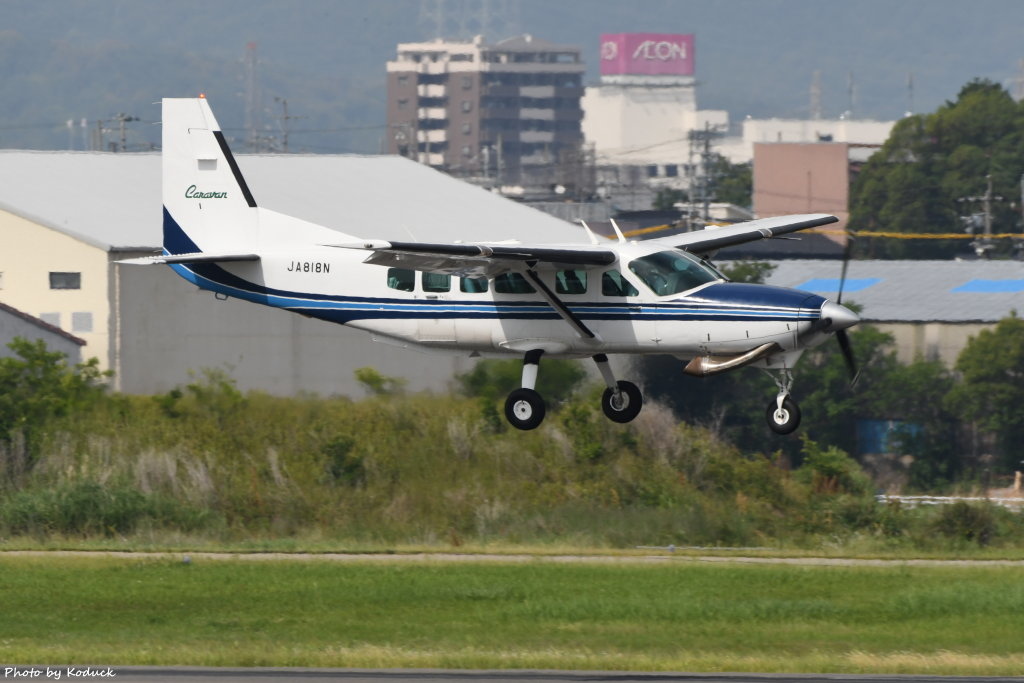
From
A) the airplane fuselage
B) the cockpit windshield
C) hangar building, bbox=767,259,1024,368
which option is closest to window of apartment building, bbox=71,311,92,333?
the airplane fuselage

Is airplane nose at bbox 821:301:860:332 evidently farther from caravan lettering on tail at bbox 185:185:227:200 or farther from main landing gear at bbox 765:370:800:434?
caravan lettering on tail at bbox 185:185:227:200

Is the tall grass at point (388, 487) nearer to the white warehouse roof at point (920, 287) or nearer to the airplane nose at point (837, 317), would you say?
the white warehouse roof at point (920, 287)

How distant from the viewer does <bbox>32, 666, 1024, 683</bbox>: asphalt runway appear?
27.6 metres

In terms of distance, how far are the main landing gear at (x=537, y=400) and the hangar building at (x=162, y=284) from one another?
87.6 ft

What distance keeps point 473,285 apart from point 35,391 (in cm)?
3089

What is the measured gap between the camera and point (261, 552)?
5119 centimetres

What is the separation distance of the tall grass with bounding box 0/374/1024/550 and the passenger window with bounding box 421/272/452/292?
23121 millimetres

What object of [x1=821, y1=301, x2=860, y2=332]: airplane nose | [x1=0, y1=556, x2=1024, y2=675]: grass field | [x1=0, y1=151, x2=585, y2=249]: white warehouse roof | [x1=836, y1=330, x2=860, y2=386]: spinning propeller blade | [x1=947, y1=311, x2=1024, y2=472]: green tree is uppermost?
[x1=0, y1=151, x2=585, y2=249]: white warehouse roof

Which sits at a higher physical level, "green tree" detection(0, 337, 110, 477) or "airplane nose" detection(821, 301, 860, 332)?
"airplane nose" detection(821, 301, 860, 332)

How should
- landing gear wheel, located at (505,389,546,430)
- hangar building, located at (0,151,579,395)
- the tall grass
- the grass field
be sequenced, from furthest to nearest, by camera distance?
hangar building, located at (0,151,579,395)
the tall grass
the grass field
landing gear wheel, located at (505,389,546,430)

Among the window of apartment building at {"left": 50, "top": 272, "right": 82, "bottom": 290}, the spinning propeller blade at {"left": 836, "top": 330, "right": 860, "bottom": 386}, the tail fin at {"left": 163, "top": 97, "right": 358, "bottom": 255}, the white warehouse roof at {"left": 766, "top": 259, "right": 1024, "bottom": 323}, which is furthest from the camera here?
the white warehouse roof at {"left": 766, "top": 259, "right": 1024, "bottom": 323}

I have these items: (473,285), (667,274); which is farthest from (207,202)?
(667,274)

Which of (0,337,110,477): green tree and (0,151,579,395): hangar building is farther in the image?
(0,151,579,395): hangar building

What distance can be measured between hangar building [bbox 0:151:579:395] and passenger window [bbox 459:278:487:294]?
1052 inches
